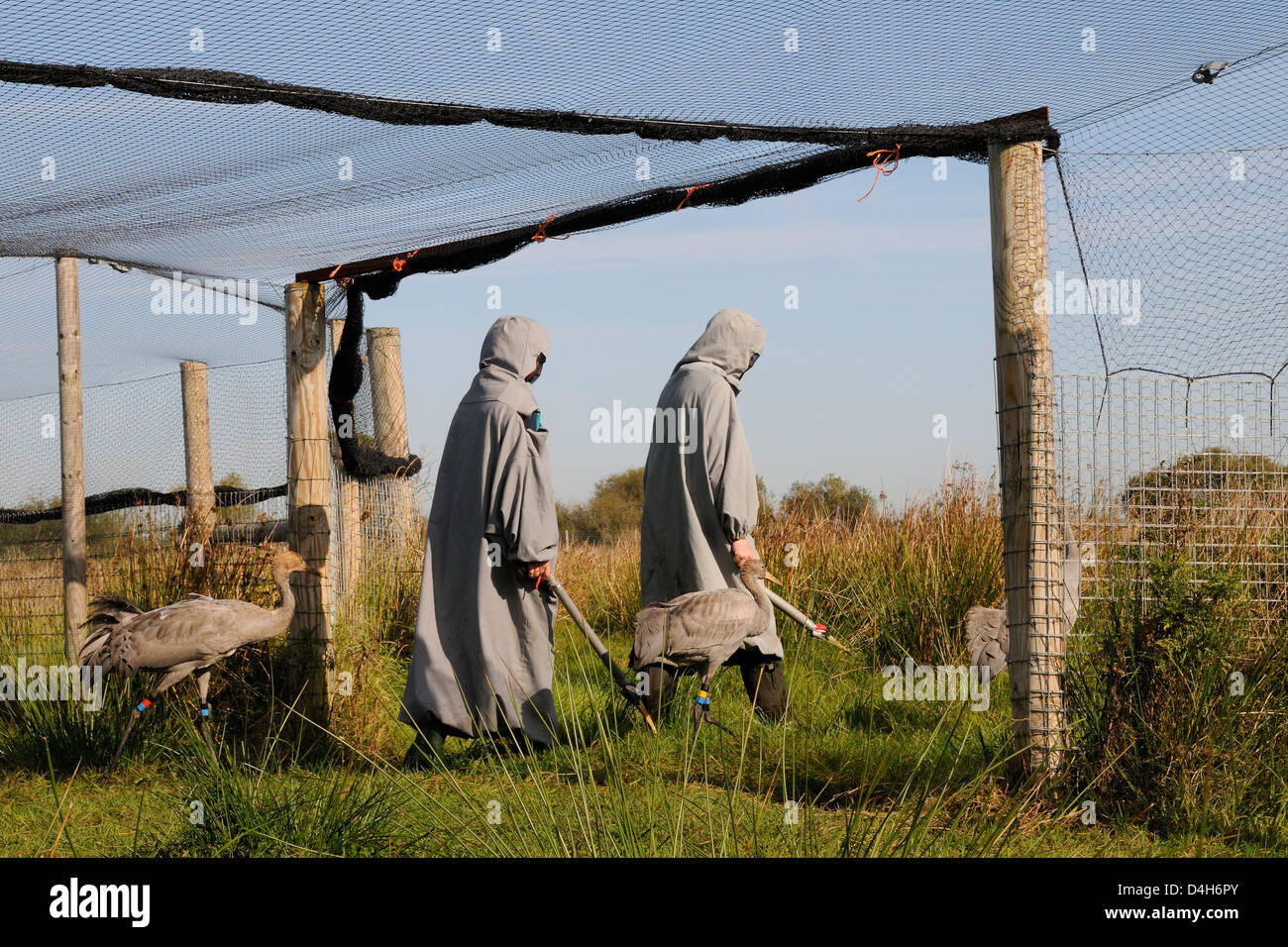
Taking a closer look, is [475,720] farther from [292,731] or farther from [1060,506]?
[1060,506]

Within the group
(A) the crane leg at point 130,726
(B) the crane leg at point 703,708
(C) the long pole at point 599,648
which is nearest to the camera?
(B) the crane leg at point 703,708

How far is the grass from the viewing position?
13.5ft

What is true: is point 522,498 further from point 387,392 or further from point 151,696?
point 387,392

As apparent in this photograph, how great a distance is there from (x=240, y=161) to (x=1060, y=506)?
4.40 metres

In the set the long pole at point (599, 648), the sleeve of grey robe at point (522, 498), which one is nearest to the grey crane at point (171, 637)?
the sleeve of grey robe at point (522, 498)

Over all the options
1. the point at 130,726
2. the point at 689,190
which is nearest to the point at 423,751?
the point at 130,726

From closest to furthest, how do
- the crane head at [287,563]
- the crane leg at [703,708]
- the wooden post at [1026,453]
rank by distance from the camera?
the wooden post at [1026,453] → the crane leg at [703,708] → the crane head at [287,563]

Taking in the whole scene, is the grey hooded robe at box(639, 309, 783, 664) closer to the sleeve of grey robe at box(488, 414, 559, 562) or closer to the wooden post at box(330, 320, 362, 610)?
the sleeve of grey robe at box(488, 414, 559, 562)

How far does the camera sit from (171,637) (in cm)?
634

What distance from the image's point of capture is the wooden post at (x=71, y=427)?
26.2 feet

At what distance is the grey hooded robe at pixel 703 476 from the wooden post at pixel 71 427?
388cm

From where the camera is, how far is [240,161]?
6.12 meters

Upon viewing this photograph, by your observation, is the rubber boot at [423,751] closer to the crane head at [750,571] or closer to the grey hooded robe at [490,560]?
the grey hooded robe at [490,560]

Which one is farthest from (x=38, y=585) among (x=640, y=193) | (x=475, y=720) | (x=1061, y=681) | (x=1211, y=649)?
(x=1211, y=649)
